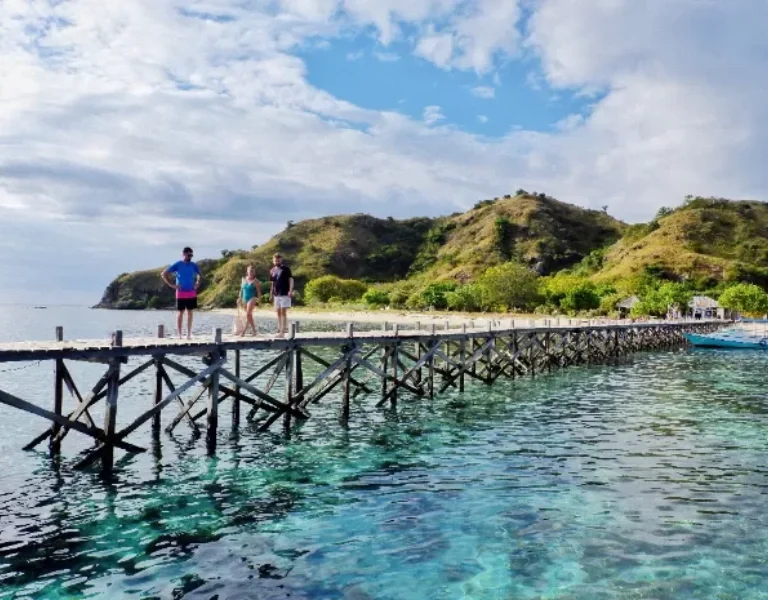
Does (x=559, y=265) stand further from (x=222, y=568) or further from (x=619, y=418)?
(x=222, y=568)

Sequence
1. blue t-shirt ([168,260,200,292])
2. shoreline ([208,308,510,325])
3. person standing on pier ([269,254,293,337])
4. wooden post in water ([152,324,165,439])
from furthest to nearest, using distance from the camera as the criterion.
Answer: shoreline ([208,308,510,325]) < person standing on pier ([269,254,293,337]) < wooden post in water ([152,324,165,439]) < blue t-shirt ([168,260,200,292])

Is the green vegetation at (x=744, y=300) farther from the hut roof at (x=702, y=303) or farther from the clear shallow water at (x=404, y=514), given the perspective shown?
the clear shallow water at (x=404, y=514)

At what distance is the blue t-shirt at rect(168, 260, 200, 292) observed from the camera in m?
19.6

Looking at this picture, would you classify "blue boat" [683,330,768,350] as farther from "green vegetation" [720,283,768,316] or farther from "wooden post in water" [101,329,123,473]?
"wooden post in water" [101,329,123,473]

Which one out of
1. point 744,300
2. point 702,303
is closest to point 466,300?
point 702,303

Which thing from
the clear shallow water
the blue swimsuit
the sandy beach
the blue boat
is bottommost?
the clear shallow water

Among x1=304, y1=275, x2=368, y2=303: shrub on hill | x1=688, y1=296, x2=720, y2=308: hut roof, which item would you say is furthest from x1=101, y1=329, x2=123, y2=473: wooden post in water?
x1=304, y1=275, x2=368, y2=303: shrub on hill

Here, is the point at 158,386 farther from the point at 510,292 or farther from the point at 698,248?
the point at 698,248

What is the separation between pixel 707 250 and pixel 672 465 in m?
161

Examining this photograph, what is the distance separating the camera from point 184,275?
19.7 metres

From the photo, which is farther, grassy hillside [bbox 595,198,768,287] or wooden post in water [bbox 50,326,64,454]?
grassy hillside [bbox 595,198,768,287]

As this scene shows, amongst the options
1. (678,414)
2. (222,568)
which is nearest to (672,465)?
(678,414)

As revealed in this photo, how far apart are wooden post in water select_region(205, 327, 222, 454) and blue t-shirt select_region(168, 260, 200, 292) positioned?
1395 millimetres

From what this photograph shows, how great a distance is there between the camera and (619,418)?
2505 cm
